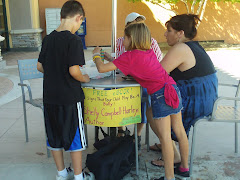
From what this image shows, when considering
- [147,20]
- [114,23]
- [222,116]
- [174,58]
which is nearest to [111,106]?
[174,58]

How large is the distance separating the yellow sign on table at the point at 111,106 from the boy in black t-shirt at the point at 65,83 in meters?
0.12

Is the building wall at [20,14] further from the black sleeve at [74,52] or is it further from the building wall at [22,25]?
the black sleeve at [74,52]

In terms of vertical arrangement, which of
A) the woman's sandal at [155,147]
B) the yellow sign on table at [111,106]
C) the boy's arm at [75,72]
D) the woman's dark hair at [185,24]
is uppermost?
the woman's dark hair at [185,24]

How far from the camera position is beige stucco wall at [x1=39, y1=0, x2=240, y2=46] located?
498 inches

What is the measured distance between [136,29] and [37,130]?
85.8 inches

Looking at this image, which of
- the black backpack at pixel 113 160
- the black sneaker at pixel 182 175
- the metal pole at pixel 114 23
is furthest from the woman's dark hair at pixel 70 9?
the black sneaker at pixel 182 175

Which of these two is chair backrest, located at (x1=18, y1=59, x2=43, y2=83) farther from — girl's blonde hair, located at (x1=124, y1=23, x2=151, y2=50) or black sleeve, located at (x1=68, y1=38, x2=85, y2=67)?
girl's blonde hair, located at (x1=124, y1=23, x2=151, y2=50)

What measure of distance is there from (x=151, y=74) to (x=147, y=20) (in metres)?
11.7

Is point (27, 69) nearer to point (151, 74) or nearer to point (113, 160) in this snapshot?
point (113, 160)

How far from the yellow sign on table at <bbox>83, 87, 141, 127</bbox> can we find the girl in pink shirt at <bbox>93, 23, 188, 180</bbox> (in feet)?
0.62

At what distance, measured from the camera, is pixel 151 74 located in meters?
2.24

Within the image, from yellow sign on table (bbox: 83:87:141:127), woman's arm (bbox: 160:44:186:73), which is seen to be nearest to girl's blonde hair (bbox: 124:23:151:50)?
woman's arm (bbox: 160:44:186:73)

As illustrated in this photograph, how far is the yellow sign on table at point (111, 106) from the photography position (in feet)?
7.84

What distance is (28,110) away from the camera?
447 cm
